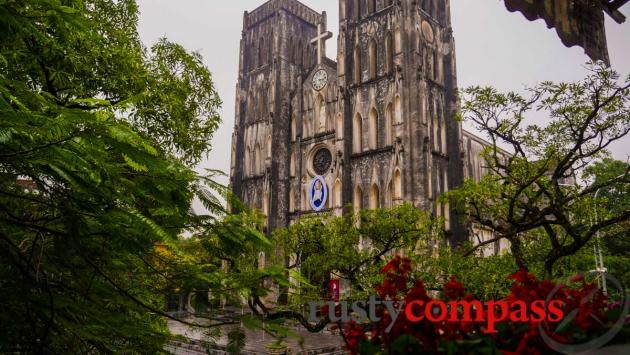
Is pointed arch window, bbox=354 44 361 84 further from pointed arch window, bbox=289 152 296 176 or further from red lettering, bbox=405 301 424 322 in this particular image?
red lettering, bbox=405 301 424 322

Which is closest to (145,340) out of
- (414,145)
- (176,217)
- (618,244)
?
(176,217)

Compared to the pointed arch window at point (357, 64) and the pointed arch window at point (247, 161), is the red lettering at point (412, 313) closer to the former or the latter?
the pointed arch window at point (357, 64)

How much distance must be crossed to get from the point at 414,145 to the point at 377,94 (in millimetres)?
4430

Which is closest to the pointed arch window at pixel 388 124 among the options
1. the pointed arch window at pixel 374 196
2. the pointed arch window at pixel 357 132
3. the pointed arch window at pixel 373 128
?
the pointed arch window at pixel 373 128

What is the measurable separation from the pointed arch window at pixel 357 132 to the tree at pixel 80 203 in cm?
2111

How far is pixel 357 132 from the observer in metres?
27.8

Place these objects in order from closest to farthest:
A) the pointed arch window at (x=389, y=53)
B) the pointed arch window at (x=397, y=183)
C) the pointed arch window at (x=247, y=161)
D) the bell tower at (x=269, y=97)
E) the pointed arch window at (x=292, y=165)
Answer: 1. the pointed arch window at (x=397, y=183)
2. the pointed arch window at (x=389, y=53)
3. the pointed arch window at (x=292, y=165)
4. the bell tower at (x=269, y=97)
5. the pointed arch window at (x=247, y=161)

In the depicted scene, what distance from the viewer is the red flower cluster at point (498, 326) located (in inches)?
68.5

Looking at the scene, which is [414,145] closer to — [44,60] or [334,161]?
[334,161]

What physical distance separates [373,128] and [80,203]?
2478 centimetres

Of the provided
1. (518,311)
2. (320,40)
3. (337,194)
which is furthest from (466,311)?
(320,40)

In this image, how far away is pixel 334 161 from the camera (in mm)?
27750

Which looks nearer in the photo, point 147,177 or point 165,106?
point 147,177

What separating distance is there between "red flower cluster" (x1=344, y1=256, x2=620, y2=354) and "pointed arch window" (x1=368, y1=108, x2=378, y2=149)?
25004mm
